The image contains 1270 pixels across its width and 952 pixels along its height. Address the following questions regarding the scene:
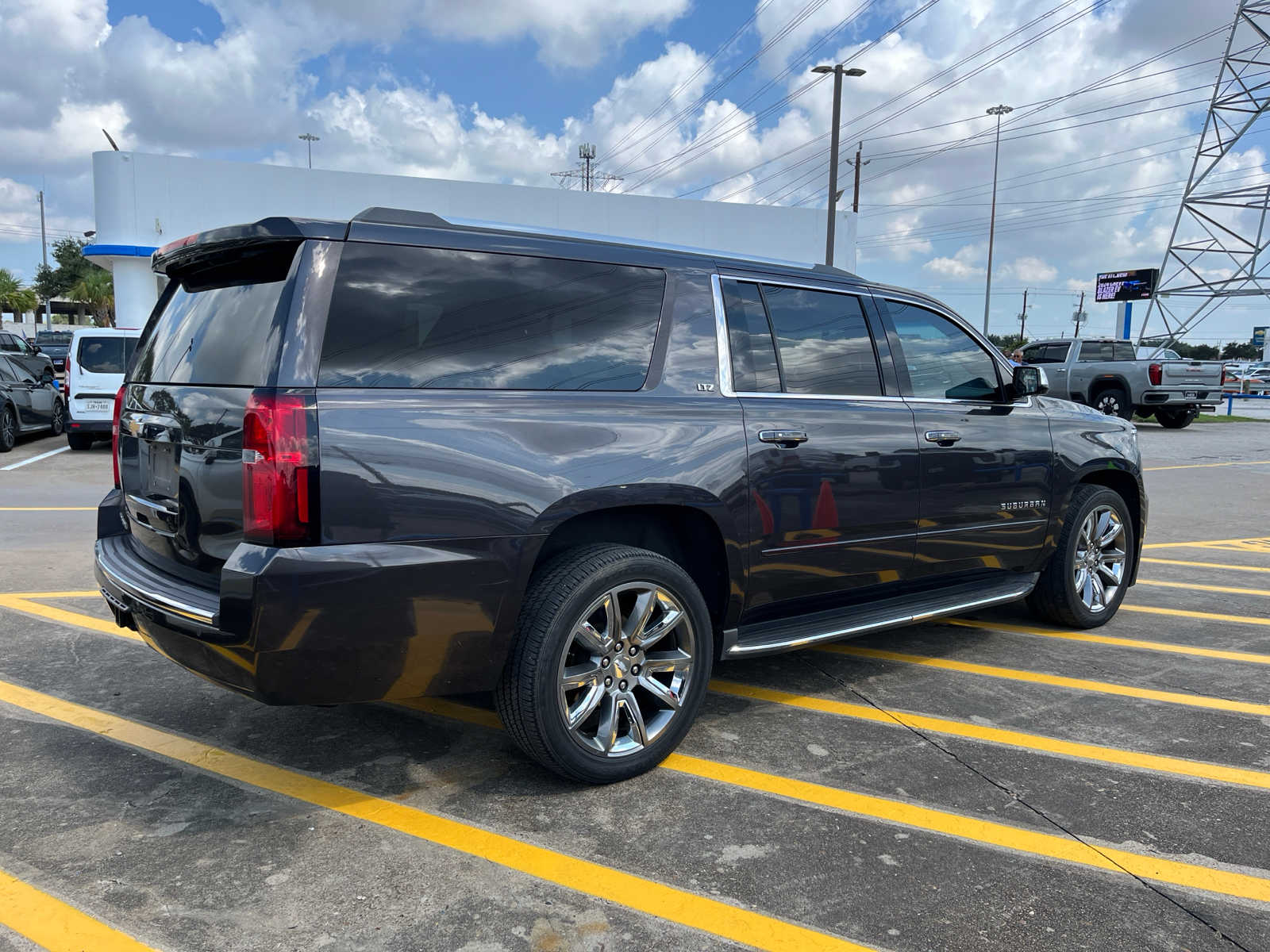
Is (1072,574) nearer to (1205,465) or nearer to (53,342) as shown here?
(1205,465)

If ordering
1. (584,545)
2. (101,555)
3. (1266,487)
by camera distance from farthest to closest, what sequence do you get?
(1266,487) → (101,555) → (584,545)

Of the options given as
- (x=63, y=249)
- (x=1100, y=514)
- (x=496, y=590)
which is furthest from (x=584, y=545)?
(x=63, y=249)

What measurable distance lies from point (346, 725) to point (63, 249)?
9539 centimetres

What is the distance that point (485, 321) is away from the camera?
310 centimetres

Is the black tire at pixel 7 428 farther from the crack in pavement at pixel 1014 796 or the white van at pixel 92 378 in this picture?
the crack in pavement at pixel 1014 796

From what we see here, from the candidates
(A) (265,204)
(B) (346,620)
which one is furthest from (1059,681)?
(A) (265,204)

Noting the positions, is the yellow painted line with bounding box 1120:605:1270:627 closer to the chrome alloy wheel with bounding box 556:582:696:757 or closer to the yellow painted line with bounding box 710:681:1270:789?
the yellow painted line with bounding box 710:681:1270:789

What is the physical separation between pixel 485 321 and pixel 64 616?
368 centimetres

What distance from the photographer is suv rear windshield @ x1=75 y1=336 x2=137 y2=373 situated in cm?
1296

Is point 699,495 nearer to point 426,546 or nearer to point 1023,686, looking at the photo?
point 426,546

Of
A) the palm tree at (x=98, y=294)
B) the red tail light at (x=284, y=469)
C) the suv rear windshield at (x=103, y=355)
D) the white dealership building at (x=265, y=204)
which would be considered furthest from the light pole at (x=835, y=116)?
the palm tree at (x=98, y=294)

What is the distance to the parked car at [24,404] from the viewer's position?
13.4 m

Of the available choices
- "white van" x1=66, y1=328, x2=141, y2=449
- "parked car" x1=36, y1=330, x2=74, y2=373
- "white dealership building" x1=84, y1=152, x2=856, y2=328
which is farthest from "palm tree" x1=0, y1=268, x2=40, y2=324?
"white van" x1=66, y1=328, x2=141, y2=449

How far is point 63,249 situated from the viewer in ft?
272
